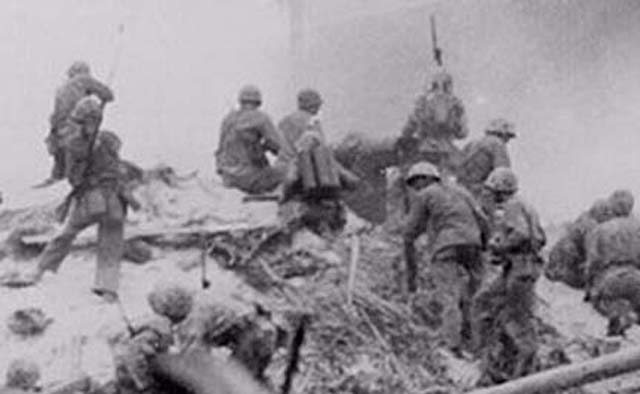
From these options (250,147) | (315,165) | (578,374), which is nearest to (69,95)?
(250,147)

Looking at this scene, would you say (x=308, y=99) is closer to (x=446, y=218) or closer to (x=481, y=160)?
(x=481, y=160)

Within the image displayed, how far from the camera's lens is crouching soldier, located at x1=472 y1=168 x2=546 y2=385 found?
427 inches

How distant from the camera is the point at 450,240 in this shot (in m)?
11.5

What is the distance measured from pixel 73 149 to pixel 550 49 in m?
14.4

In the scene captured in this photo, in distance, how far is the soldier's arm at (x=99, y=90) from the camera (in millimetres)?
12797

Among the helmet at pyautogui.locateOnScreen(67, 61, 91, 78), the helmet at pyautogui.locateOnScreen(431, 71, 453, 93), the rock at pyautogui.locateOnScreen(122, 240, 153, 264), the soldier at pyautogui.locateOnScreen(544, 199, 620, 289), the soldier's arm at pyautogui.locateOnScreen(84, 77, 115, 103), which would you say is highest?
the helmet at pyautogui.locateOnScreen(67, 61, 91, 78)

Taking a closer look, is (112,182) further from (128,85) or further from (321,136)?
(128,85)

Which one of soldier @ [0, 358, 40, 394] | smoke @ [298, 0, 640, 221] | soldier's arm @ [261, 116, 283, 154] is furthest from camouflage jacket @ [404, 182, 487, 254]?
smoke @ [298, 0, 640, 221]

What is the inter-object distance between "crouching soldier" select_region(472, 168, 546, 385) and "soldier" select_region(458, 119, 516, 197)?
2470 millimetres

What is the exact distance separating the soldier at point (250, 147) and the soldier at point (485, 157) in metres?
2.03

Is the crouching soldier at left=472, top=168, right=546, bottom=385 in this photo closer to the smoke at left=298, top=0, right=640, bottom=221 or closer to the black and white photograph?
the black and white photograph

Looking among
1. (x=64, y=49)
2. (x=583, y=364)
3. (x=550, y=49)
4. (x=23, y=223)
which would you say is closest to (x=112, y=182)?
(x=23, y=223)

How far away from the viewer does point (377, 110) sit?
26.3m

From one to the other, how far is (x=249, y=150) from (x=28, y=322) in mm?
3744
